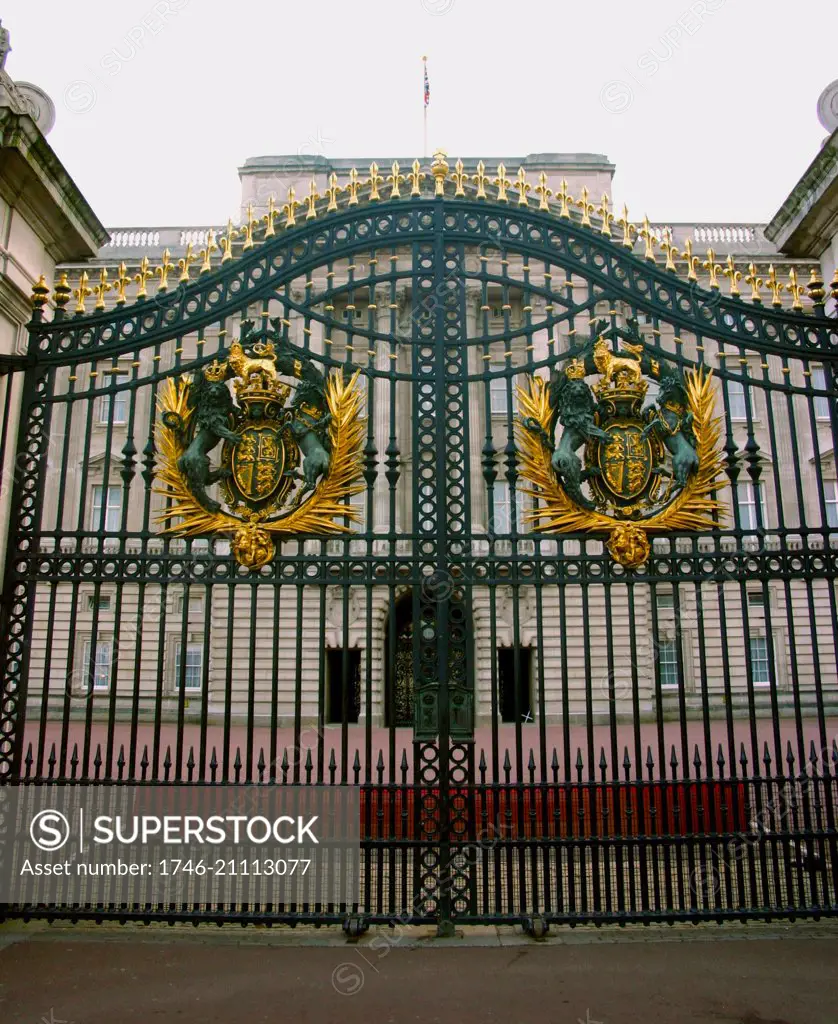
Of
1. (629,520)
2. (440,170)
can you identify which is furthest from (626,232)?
(629,520)

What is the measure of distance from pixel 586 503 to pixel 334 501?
2.02m

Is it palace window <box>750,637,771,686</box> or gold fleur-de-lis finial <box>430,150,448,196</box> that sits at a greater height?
gold fleur-de-lis finial <box>430,150,448,196</box>

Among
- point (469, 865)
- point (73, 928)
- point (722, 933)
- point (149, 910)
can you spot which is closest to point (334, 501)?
point (469, 865)

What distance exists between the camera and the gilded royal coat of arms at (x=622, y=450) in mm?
6406

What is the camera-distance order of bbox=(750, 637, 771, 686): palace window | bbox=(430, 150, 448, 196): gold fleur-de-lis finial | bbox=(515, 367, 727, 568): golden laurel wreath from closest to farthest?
bbox=(515, 367, 727, 568): golden laurel wreath → bbox=(430, 150, 448, 196): gold fleur-de-lis finial → bbox=(750, 637, 771, 686): palace window

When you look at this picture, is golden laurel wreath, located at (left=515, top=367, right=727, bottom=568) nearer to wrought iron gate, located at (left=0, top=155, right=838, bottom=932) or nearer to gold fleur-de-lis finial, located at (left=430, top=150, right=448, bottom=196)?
wrought iron gate, located at (left=0, top=155, right=838, bottom=932)

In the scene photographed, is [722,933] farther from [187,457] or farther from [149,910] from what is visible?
[187,457]

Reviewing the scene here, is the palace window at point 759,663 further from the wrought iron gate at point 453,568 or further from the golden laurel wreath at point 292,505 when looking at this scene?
the golden laurel wreath at point 292,505

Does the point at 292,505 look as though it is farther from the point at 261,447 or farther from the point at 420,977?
the point at 420,977

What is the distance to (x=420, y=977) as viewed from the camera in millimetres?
5105

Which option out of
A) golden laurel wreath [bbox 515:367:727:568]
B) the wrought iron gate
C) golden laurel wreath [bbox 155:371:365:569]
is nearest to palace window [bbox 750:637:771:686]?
the wrought iron gate

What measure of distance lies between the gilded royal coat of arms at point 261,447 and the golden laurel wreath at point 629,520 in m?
1.43

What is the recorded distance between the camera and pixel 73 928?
600 cm

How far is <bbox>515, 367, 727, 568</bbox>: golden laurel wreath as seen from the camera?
6.35 meters
